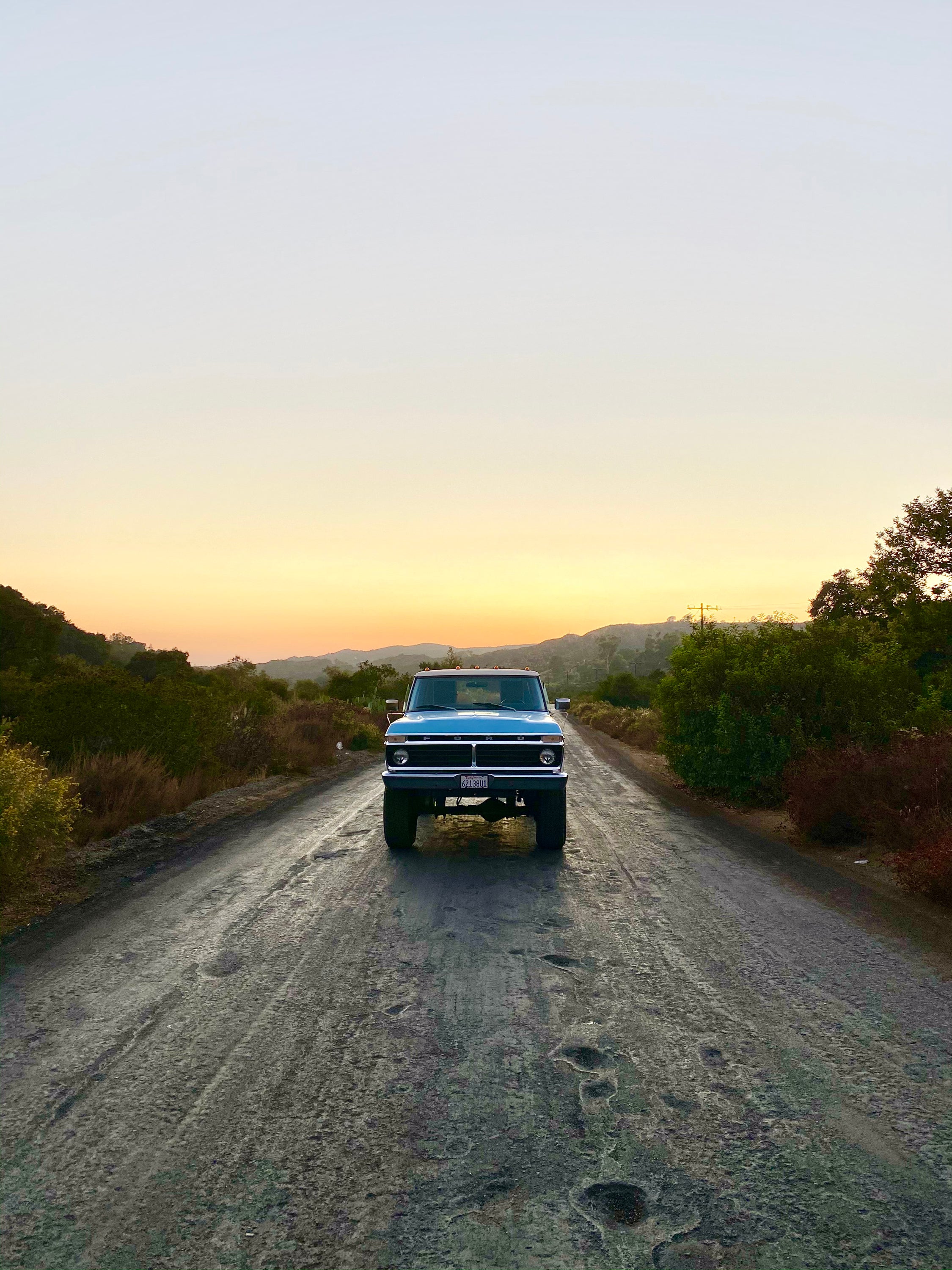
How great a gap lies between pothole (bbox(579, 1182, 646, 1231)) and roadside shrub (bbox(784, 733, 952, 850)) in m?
6.53

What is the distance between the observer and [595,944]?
260 inches

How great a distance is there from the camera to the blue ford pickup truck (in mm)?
9922

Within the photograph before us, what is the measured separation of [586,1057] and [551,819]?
5.68 metres

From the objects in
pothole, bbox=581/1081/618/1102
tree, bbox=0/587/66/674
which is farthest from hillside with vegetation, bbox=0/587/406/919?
tree, bbox=0/587/66/674

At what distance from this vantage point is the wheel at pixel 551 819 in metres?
10.2

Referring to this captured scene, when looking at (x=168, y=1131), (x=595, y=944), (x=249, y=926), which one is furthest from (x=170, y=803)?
(x=168, y=1131)

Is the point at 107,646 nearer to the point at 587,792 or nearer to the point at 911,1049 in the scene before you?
the point at 587,792

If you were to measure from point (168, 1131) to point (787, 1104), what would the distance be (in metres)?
2.73

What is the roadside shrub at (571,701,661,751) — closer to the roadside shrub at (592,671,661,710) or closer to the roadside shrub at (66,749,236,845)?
the roadside shrub at (66,749,236,845)

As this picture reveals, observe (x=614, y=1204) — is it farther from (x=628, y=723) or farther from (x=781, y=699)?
(x=628, y=723)

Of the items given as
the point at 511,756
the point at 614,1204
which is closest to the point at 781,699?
the point at 511,756

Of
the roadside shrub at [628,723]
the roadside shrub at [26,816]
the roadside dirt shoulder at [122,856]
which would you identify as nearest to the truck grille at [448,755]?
the roadside dirt shoulder at [122,856]

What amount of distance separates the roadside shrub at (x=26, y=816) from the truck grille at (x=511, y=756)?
14.7 ft

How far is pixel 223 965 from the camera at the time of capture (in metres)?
6.12
